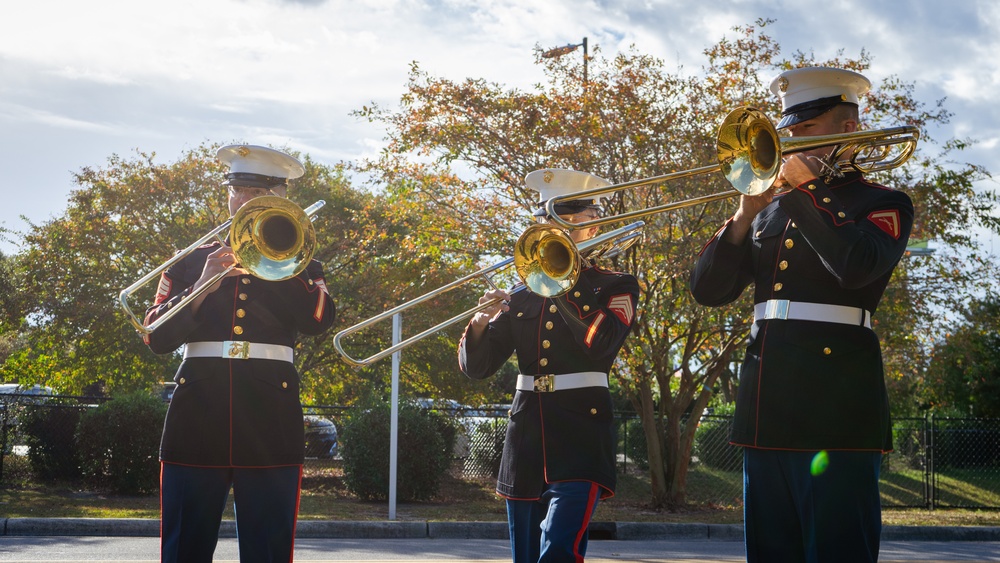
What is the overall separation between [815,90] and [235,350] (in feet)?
8.40

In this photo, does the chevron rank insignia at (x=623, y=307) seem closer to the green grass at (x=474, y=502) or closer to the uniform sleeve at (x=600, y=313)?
the uniform sleeve at (x=600, y=313)

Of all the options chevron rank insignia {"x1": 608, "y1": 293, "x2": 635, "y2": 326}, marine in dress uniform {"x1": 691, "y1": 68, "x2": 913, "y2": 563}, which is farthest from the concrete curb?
marine in dress uniform {"x1": 691, "y1": 68, "x2": 913, "y2": 563}

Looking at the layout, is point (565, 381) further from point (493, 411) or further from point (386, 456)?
point (493, 411)

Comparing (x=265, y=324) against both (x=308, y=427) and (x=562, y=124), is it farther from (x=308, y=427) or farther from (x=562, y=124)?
(x=308, y=427)

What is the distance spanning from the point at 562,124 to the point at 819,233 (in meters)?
9.45

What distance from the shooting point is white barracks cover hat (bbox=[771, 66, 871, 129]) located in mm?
3615

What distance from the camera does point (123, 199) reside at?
1584 centimetres

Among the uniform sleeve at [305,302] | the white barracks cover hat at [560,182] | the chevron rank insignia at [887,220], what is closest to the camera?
the chevron rank insignia at [887,220]

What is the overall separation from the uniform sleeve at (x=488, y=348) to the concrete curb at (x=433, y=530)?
5.75m

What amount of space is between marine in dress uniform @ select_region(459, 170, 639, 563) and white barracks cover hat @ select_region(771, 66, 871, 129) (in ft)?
4.52

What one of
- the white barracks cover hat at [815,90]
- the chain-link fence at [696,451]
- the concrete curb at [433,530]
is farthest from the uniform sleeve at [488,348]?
the chain-link fence at [696,451]

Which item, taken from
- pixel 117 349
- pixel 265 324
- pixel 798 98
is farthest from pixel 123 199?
pixel 798 98

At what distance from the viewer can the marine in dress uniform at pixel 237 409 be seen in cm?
419

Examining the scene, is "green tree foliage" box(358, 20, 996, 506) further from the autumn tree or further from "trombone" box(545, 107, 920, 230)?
"trombone" box(545, 107, 920, 230)
